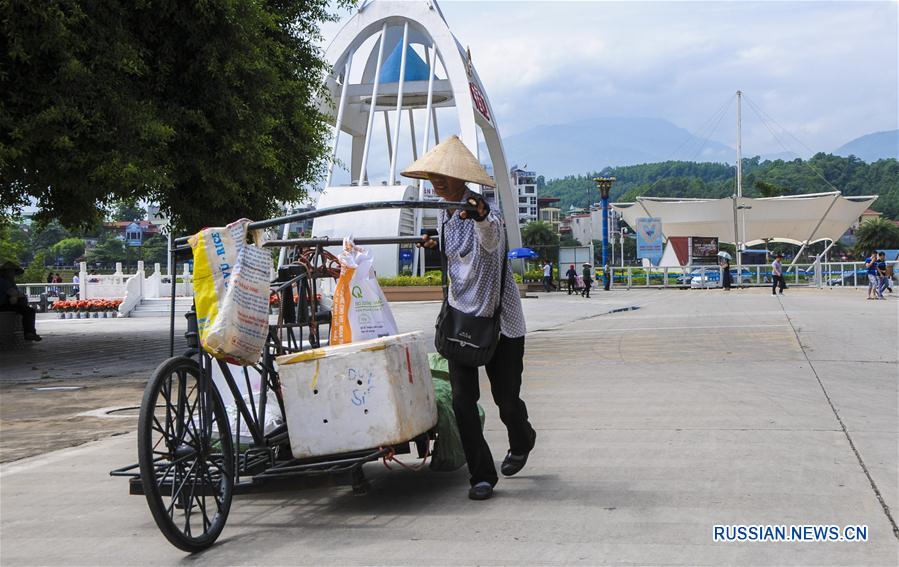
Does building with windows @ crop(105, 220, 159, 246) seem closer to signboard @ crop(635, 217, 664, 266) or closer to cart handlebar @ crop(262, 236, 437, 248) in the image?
signboard @ crop(635, 217, 664, 266)

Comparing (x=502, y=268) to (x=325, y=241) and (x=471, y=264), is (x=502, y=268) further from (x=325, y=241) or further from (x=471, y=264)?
(x=325, y=241)

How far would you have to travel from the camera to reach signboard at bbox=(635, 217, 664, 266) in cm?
6388

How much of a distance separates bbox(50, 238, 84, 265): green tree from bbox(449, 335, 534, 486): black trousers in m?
126

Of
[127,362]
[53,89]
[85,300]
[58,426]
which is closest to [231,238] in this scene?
[58,426]

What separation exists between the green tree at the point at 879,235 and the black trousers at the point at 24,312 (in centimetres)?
11122

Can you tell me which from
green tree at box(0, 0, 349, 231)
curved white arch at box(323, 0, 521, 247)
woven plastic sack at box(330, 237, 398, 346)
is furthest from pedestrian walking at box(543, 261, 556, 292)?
woven plastic sack at box(330, 237, 398, 346)

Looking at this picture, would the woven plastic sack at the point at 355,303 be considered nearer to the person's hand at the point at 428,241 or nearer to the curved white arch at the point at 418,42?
the person's hand at the point at 428,241

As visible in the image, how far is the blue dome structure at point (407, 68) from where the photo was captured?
5584 cm

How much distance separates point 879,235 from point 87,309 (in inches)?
4089

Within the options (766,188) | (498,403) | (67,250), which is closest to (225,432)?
(498,403)

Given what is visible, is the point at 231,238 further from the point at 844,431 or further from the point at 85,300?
the point at 85,300

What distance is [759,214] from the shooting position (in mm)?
83938

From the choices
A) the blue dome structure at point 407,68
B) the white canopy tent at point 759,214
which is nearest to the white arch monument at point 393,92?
the blue dome structure at point 407,68

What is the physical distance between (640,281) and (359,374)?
177 ft
